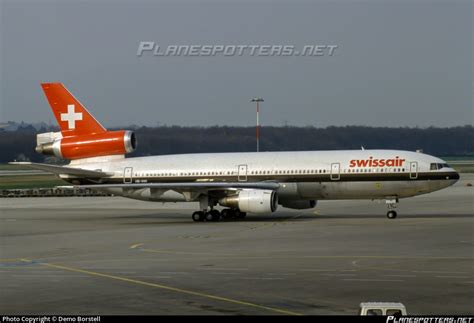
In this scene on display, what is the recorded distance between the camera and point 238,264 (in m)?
26.0

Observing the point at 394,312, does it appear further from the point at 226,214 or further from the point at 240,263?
the point at 226,214

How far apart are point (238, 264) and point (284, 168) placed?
18.8 metres

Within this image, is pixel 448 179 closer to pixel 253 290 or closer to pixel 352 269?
pixel 352 269

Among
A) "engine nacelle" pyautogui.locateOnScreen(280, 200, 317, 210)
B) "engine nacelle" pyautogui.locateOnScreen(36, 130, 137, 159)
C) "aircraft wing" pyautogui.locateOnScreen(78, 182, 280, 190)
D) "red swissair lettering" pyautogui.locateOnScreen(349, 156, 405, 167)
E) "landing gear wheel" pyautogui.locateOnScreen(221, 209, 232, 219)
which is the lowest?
"landing gear wheel" pyautogui.locateOnScreen(221, 209, 232, 219)

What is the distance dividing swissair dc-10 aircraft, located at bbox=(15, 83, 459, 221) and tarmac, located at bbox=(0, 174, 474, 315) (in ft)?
4.61

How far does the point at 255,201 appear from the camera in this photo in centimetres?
4234

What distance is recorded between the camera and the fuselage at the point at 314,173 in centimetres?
4284

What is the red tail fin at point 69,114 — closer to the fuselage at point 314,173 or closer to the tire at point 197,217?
the fuselage at point 314,173

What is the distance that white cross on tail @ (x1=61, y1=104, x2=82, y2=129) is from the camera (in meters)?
49.0

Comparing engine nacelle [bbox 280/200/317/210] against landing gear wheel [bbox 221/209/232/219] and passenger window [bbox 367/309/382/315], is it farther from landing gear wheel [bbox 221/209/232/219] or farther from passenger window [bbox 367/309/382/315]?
passenger window [bbox 367/309/382/315]

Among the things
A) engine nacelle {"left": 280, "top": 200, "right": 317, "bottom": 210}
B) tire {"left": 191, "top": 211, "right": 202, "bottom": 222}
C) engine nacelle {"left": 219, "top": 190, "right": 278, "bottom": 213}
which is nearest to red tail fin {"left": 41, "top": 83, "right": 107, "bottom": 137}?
tire {"left": 191, "top": 211, "right": 202, "bottom": 222}

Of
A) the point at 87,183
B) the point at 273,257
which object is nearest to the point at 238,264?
the point at 273,257

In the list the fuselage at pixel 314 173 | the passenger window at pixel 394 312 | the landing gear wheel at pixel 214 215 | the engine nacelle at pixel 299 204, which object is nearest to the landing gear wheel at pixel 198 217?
the landing gear wheel at pixel 214 215

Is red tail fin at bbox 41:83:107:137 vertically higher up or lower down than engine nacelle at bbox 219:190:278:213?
higher up
